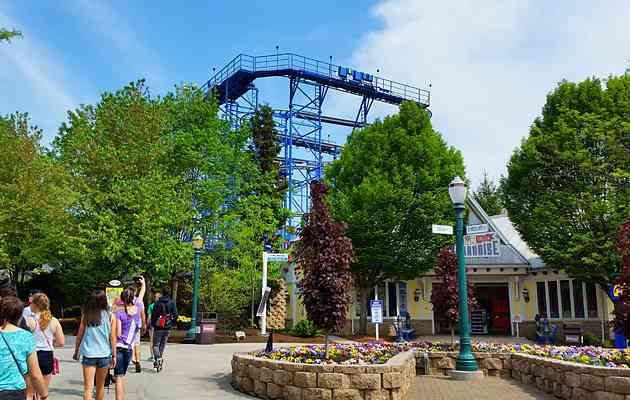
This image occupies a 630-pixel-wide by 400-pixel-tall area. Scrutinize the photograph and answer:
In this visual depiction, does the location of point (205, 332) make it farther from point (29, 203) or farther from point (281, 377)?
point (281, 377)

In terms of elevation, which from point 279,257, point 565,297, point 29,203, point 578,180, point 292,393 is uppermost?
point 578,180

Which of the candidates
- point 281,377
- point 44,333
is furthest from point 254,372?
point 44,333

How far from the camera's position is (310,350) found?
10805 mm

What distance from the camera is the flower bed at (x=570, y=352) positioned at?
31.4 feet

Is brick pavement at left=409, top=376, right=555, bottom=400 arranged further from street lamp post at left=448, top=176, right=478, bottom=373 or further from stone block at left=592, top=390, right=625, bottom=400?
stone block at left=592, top=390, right=625, bottom=400

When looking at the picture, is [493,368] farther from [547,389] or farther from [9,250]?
[9,250]

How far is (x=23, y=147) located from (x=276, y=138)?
14.4 m

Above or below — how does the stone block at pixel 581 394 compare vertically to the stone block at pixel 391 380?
below

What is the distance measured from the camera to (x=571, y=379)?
350 inches

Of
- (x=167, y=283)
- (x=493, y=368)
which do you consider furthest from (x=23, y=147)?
(x=493, y=368)

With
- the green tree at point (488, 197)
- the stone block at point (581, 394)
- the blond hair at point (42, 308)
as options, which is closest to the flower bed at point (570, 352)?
the stone block at point (581, 394)

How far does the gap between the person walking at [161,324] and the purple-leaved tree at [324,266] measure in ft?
10.5

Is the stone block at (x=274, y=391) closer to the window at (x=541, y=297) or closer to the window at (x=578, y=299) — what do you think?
the window at (x=578, y=299)

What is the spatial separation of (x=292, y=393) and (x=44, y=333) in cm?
365
